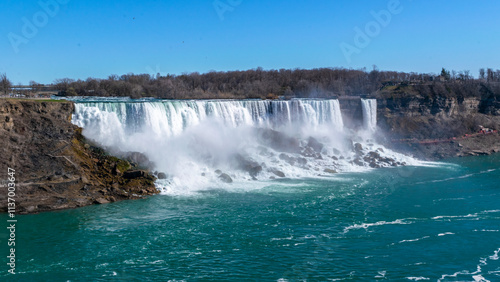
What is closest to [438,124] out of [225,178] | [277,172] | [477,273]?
[277,172]

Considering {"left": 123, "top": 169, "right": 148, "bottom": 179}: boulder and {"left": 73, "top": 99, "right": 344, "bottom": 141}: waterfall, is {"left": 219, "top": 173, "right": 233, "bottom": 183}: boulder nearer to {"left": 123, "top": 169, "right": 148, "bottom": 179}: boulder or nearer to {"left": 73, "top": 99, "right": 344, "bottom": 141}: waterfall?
{"left": 123, "top": 169, "right": 148, "bottom": 179}: boulder

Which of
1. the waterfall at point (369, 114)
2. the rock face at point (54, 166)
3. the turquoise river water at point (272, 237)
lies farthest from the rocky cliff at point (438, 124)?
the rock face at point (54, 166)

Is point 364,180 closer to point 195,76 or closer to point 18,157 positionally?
point 18,157

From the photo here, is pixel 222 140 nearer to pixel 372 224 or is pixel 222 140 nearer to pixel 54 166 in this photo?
pixel 54 166

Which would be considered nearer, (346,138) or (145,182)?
(145,182)

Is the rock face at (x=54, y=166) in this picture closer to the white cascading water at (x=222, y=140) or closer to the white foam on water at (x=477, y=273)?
the white cascading water at (x=222, y=140)

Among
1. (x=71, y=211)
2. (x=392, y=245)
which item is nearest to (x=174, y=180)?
(x=71, y=211)

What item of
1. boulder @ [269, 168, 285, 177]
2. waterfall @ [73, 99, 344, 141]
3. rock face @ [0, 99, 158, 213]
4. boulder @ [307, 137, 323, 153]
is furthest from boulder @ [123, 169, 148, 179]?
boulder @ [307, 137, 323, 153]
